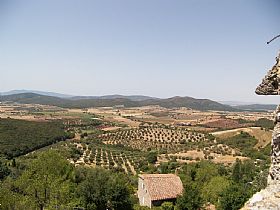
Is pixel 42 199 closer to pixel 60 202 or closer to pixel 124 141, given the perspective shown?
pixel 60 202

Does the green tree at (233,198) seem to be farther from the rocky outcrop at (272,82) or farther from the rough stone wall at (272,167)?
the rocky outcrop at (272,82)

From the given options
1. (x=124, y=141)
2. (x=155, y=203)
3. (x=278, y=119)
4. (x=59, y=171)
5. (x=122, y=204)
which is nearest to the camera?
(x=278, y=119)

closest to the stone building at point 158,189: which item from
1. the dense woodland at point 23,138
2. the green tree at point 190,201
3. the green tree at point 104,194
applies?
the green tree at point 104,194

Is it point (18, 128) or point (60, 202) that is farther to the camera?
point (18, 128)

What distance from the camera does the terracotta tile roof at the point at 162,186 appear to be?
32406mm

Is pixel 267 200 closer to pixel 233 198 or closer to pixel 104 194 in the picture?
pixel 233 198

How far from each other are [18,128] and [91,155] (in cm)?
3014

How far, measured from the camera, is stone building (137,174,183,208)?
32125 mm

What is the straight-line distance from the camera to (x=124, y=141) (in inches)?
3826

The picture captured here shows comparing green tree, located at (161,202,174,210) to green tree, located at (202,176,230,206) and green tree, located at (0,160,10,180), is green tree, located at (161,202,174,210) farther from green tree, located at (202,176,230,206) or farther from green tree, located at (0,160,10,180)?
green tree, located at (0,160,10,180)

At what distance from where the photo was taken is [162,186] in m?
33.7

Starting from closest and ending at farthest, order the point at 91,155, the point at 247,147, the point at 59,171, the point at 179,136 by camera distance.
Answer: the point at 59,171
the point at 91,155
the point at 247,147
the point at 179,136

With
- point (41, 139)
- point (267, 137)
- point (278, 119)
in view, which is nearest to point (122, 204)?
point (278, 119)

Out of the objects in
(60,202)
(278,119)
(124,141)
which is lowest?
(124,141)
